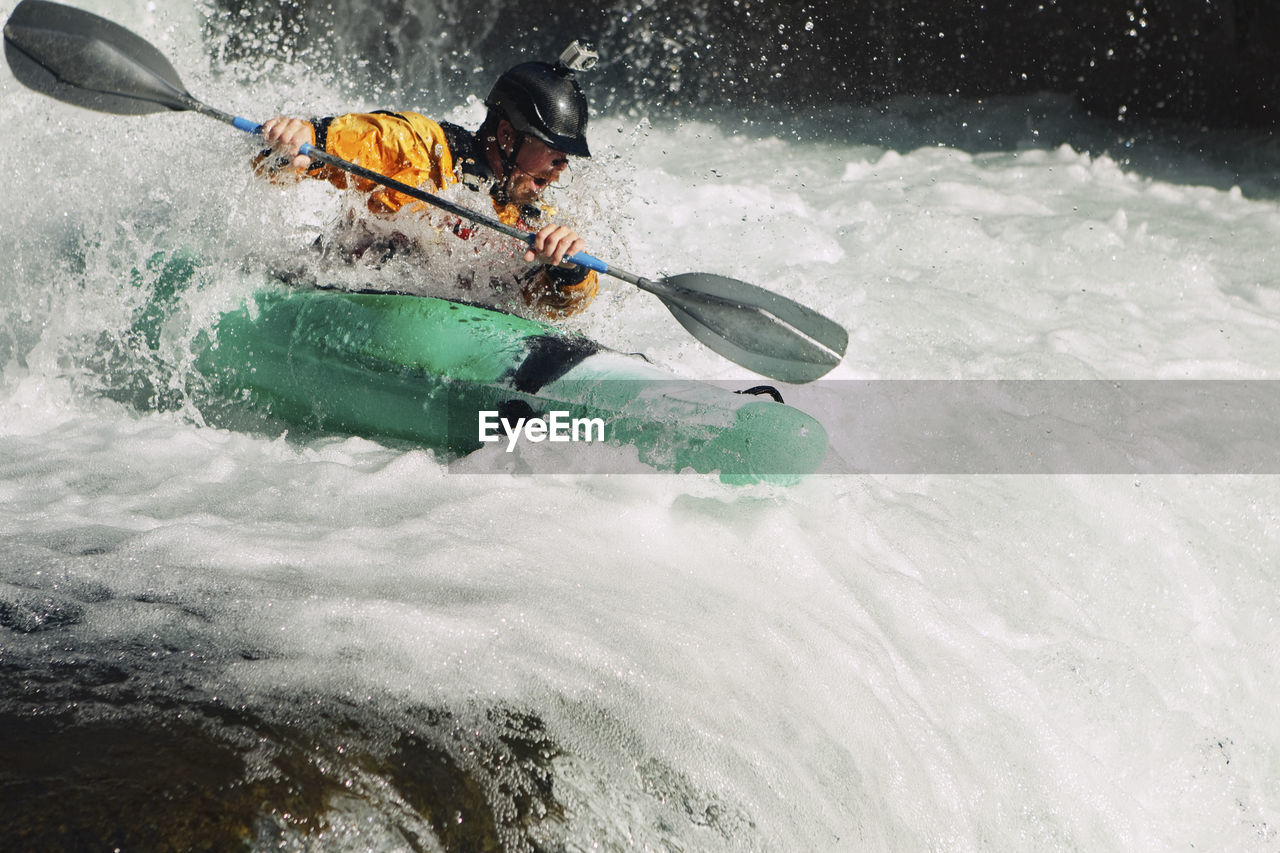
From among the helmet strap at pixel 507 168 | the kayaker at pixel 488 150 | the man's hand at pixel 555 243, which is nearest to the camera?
the man's hand at pixel 555 243

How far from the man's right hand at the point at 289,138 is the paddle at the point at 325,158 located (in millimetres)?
41

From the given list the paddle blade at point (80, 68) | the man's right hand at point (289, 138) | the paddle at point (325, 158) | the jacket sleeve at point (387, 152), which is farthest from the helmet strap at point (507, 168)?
Answer: the paddle blade at point (80, 68)

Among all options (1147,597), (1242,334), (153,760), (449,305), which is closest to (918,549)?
(1147,597)

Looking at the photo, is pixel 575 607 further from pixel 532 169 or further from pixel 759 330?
pixel 532 169

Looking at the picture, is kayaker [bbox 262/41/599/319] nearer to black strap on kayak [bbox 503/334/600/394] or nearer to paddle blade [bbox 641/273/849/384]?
black strap on kayak [bbox 503/334/600/394]

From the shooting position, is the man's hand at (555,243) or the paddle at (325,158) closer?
the man's hand at (555,243)

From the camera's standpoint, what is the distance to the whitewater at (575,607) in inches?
53.0

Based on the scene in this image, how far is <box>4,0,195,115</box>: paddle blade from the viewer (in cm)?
323

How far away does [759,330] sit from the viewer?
305 centimetres

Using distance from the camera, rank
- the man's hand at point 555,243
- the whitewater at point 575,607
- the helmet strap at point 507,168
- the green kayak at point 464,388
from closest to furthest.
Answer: the whitewater at point 575,607 < the green kayak at point 464,388 < the man's hand at point 555,243 < the helmet strap at point 507,168

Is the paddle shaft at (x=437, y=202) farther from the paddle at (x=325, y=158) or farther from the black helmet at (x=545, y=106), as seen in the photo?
the black helmet at (x=545, y=106)

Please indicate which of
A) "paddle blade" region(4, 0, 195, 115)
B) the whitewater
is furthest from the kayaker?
"paddle blade" region(4, 0, 195, 115)

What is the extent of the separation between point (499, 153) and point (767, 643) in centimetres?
193

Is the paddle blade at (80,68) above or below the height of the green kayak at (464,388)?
above
